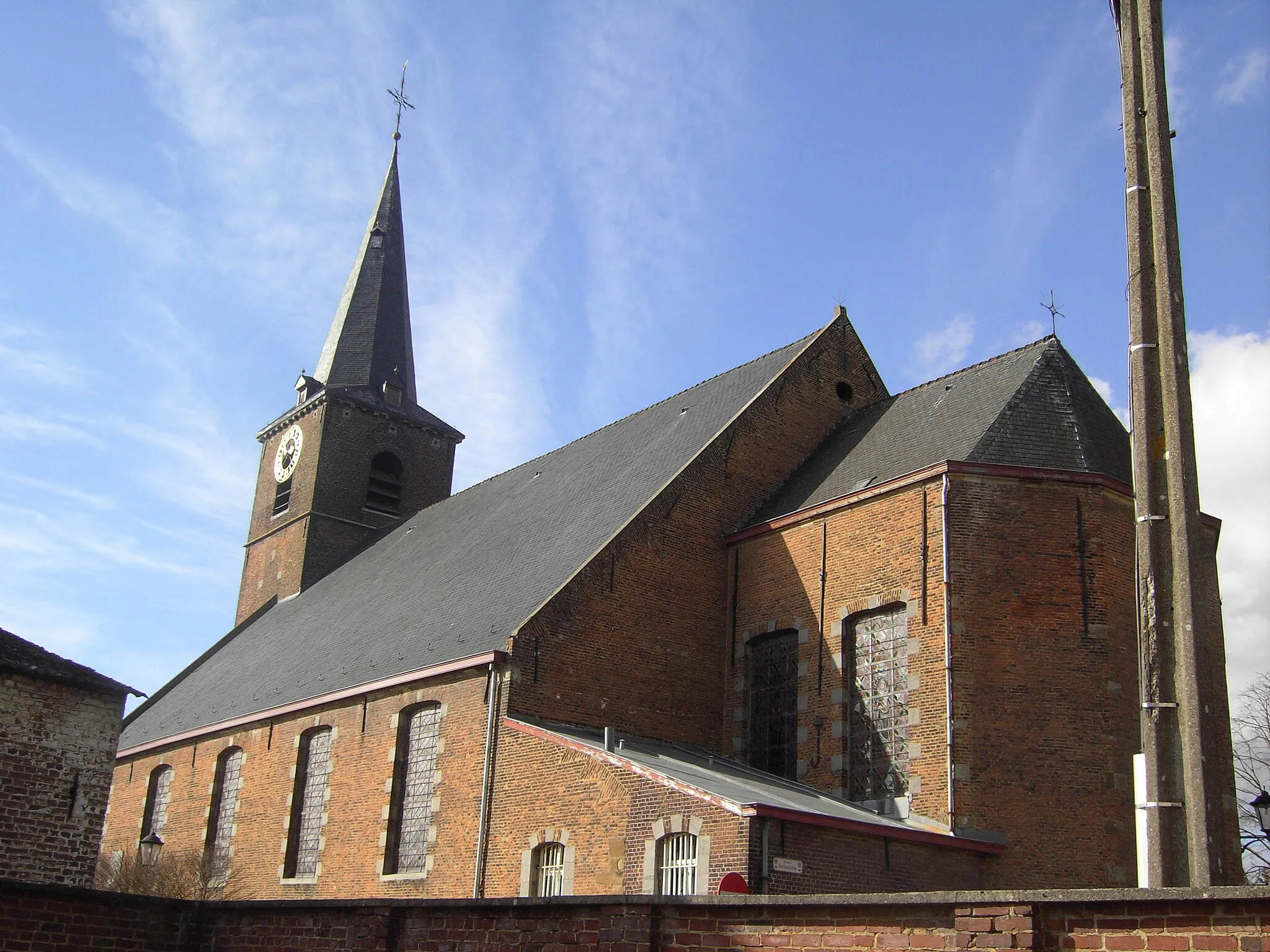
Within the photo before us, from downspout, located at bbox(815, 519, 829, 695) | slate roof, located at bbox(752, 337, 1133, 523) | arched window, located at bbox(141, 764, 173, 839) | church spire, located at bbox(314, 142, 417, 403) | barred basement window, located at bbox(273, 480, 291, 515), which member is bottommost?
arched window, located at bbox(141, 764, 173, 839)

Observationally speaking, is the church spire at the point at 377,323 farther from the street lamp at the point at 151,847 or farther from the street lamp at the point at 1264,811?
the street lamp at the point at 1264,811

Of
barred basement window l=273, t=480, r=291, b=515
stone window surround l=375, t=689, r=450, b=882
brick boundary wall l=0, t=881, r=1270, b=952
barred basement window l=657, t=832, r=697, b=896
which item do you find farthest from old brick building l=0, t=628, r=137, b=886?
barred basement window l=273, t=480, r=291, b=515

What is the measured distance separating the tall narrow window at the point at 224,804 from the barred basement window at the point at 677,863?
981cm

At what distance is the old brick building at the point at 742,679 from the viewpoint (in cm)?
1233

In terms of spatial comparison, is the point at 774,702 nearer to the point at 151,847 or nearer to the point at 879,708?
the point at 879,708

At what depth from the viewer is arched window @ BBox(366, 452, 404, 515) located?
92.4 ft

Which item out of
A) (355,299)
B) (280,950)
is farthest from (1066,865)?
(355,299)

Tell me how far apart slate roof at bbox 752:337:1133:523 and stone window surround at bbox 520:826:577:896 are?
5334 millimetres

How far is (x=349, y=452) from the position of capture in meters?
28.0

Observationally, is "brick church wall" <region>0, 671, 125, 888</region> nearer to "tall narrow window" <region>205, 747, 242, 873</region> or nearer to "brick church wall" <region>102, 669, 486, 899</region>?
"brick church wall" <region>102, 669, 486, 899</region>

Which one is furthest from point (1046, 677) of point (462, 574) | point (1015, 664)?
point (462, 574)

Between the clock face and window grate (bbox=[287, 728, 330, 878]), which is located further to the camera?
the clock face

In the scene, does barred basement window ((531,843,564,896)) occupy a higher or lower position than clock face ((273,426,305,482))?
lower

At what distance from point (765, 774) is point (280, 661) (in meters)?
10.3
